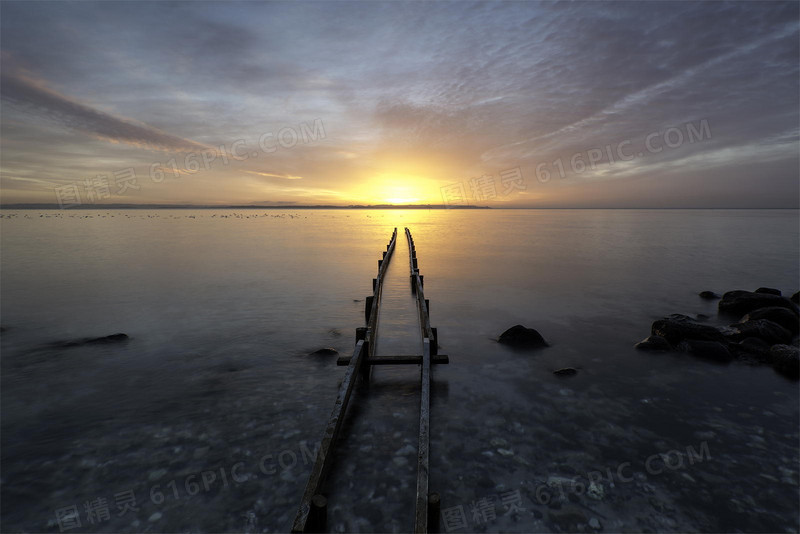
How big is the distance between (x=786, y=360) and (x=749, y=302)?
263 inches

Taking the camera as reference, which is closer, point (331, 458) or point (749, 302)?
point (331, 458)

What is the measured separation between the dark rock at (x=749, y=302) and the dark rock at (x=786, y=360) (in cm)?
587

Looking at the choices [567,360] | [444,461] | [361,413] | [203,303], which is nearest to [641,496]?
[444,461]

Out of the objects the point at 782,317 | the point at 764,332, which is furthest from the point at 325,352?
the point at 782,317

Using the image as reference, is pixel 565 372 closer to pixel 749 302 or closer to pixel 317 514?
pixel 317 514

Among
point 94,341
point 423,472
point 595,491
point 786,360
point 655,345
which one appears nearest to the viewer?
point 423,472

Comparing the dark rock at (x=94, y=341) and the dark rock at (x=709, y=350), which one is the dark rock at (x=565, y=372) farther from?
the dark rock at (x=94, y=341)

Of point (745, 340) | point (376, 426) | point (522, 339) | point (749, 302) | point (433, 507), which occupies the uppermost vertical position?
point (433, 507)

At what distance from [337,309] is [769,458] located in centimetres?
1212

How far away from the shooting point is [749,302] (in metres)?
14.2

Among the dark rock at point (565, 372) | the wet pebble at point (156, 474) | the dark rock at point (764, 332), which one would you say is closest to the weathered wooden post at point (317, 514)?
the wet pebble at point (156, 474)

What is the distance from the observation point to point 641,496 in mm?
4965

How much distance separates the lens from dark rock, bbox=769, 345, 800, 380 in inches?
340

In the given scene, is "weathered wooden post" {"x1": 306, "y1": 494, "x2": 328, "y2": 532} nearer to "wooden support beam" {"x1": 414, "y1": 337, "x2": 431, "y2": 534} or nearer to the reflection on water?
the reflection on water
